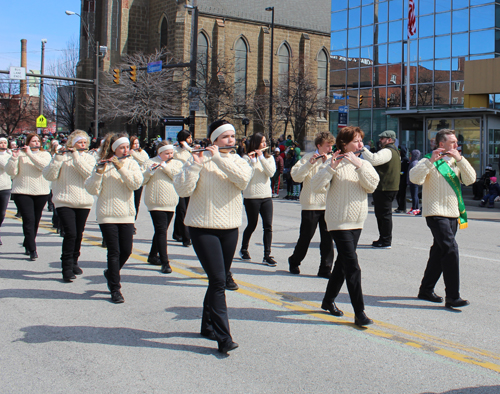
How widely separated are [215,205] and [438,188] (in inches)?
106

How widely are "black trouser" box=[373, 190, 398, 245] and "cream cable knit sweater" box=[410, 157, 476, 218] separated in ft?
11.9

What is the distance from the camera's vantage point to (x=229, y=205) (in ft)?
16.3

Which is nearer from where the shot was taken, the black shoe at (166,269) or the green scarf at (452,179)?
the green scarf at (452,179)

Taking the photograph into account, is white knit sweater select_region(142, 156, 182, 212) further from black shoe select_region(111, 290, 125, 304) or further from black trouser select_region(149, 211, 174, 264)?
black shoe select_region(111, 290, 125, 304)

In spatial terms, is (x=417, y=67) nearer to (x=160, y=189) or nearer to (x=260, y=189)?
(x=260, y=189)

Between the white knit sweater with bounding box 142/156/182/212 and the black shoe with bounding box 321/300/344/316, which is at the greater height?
the white knit sweater with bounding box 142/156/182/212

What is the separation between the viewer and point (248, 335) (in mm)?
5211

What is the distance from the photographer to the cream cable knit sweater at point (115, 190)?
21.2ft

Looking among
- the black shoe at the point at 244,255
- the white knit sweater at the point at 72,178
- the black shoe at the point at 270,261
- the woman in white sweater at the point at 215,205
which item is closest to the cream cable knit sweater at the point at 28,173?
the white knit sweater at the point at 72,178

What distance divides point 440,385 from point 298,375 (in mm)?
1024

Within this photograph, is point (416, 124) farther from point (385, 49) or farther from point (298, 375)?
point (298, 375)

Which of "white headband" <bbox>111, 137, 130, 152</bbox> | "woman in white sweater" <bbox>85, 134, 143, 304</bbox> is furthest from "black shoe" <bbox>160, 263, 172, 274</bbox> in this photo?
"white headband" <bbox>111, 137, 130, 152</bbox>

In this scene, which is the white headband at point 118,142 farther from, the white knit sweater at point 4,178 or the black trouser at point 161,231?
the white knit sweater at point 4,178

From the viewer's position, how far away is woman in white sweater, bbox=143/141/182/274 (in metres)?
7.94
